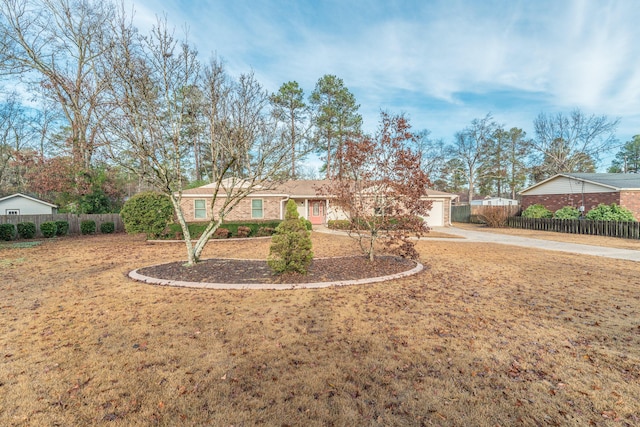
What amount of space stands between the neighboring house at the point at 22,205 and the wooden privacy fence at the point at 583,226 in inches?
1399

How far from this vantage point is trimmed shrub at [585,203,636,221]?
48.4 feet

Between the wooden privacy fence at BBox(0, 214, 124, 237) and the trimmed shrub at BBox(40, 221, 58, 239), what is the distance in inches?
32.1

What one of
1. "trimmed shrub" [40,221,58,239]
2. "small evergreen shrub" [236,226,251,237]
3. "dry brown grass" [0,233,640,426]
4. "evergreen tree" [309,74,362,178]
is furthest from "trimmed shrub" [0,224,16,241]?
"evergreen tree" [309,74,362,178]

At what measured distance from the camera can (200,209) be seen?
16859mm

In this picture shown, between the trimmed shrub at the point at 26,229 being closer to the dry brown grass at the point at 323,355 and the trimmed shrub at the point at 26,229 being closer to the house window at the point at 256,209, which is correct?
the house window at the point at 256,209

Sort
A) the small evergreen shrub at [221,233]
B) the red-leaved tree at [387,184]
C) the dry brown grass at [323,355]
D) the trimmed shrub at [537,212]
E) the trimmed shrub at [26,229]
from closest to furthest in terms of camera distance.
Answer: the dry brown grass at [323,355] < the red-leaved tree at [387,184] < the small evergreen shrub at [221,233] < the trimmed shrub at [26,229] < the trimmed shrub at [537,212]

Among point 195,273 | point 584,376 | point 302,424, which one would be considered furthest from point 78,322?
point 584,376

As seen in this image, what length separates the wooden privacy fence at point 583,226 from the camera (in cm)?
1334

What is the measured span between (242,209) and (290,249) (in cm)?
1200

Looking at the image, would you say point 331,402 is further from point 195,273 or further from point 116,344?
point 195,273

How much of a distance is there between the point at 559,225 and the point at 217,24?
20.4m

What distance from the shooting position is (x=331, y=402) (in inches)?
89.0

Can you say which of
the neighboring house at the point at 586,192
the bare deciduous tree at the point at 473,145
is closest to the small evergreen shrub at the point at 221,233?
the neighboring house at the point at 586,192

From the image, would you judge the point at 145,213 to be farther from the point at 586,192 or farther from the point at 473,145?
the point at 473,145
